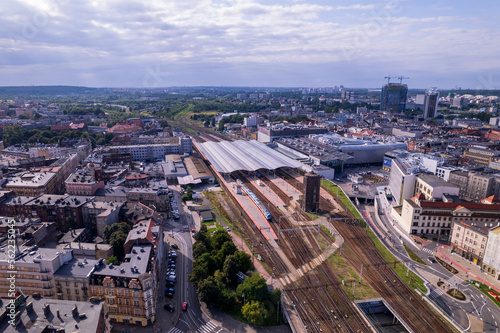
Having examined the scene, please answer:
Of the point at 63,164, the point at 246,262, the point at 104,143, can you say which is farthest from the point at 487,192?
the point at 104,143

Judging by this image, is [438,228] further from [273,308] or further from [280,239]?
[273,308]

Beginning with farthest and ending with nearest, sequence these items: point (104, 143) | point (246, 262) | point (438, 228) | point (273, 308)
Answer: point (104, 143), point (438, 228), point (246, 262), point (273, 308)

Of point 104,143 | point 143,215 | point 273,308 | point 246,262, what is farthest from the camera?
point 104,143

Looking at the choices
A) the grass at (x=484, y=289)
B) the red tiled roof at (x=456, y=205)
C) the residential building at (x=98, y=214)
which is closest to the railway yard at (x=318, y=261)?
the grass at (x=484, y=289)

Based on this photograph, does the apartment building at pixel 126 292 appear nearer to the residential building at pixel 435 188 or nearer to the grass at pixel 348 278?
the grass at pixel 348 278

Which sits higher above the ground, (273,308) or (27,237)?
(27,237)

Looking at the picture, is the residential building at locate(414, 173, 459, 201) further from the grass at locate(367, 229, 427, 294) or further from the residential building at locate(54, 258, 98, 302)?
the residential building at locate(54, 258, 98, 302)

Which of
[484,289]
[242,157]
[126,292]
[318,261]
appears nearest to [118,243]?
[126,292]
